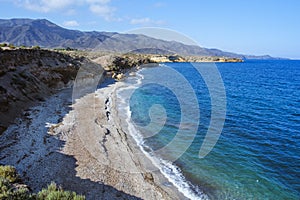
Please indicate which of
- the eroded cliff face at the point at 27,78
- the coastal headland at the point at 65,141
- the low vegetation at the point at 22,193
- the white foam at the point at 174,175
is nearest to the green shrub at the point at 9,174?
the low vegetation at the point at 22,193

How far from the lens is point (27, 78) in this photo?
29.2m

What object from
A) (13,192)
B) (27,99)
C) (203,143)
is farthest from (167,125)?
(13,192)

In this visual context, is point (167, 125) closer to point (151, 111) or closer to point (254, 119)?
point (151, 111)

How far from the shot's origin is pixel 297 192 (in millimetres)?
13336

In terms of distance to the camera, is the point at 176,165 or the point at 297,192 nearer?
the point at 297,192

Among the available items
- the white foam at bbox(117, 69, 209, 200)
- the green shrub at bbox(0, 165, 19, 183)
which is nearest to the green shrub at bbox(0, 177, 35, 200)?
the green shrub at bbox(0, 165, 19, 183)

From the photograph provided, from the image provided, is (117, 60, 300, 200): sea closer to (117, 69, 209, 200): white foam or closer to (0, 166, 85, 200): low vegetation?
(117, 69, 209, 200): white foam

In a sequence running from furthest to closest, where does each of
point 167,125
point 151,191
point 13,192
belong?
point 167,125 < point 151,191 < point 13,192

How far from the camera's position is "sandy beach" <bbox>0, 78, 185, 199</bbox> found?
1247 cm

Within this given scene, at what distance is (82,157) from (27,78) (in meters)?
18.0

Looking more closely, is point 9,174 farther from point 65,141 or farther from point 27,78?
point 27,78

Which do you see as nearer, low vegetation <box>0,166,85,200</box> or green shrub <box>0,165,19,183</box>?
low vegetation <box>0,166,85,200</box>

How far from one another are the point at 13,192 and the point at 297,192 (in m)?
13.4

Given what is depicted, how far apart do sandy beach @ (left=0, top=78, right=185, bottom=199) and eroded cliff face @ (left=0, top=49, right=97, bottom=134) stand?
1575 millimetres
